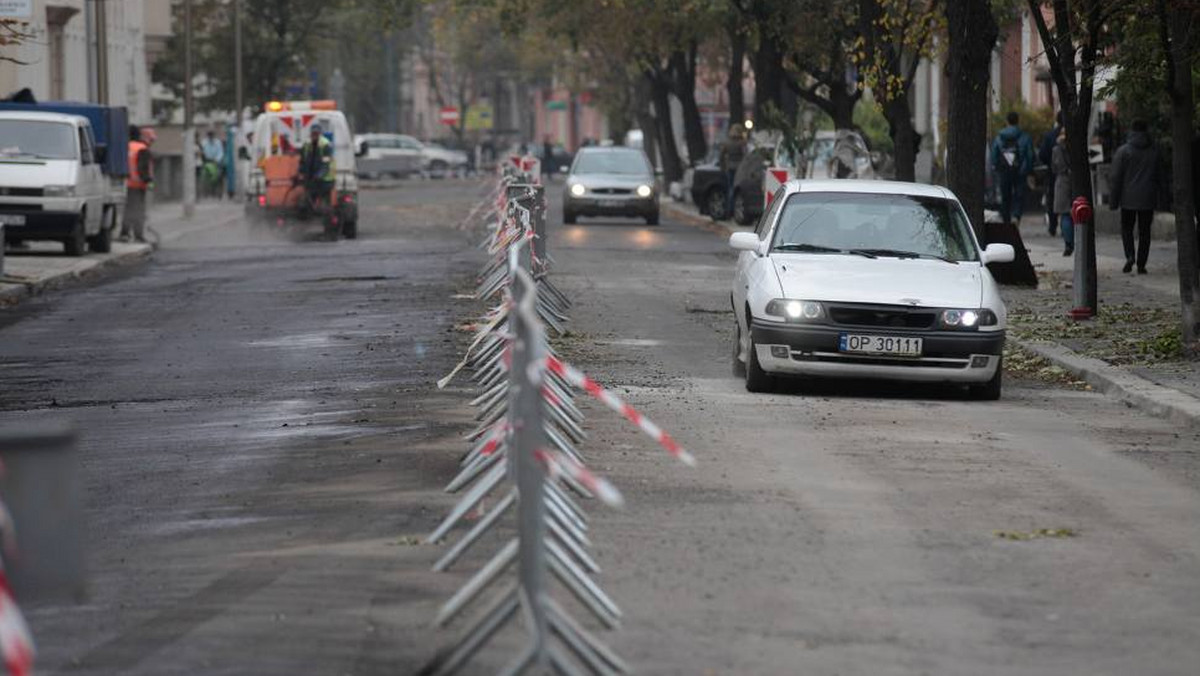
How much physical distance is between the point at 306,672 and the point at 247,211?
125ft

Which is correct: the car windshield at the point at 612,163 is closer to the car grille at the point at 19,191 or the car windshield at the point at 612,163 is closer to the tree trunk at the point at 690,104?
the tree trunk at the point at 690,104

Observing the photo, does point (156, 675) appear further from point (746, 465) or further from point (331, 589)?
point (746, 465)

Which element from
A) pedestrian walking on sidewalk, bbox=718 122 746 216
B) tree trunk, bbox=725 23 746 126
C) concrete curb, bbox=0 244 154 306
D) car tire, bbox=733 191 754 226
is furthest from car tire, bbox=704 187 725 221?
concrete curb, bbox=0 244 154 306

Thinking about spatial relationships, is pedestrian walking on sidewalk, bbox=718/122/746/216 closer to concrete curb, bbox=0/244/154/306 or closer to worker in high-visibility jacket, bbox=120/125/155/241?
worker in high-visibility jacket, bbox=120/125/155/241

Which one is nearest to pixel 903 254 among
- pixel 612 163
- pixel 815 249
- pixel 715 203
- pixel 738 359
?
pixel 815 249

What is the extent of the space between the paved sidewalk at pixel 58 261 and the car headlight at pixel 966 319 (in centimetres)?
1403

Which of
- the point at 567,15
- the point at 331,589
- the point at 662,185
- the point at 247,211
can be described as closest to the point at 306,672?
the point at 331,589

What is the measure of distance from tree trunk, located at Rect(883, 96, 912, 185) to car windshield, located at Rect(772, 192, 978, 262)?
49.4 feet

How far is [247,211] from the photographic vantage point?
147ft

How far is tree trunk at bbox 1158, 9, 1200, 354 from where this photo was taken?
18969 millimetres

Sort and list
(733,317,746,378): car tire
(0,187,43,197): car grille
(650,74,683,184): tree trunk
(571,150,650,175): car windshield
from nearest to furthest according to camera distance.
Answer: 1. (733,317,746,378): car tire
2. (0,187,43,197): car grille
3. (571,150,650,175): car windshield
4. (650,74,683,184): tree trunk

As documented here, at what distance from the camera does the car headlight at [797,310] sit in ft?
51.6

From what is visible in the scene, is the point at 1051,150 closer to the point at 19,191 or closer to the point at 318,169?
the point at 318,169

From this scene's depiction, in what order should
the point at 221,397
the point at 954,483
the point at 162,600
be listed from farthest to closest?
the point at 221,397, the point at 954,483, the point at 162,600
